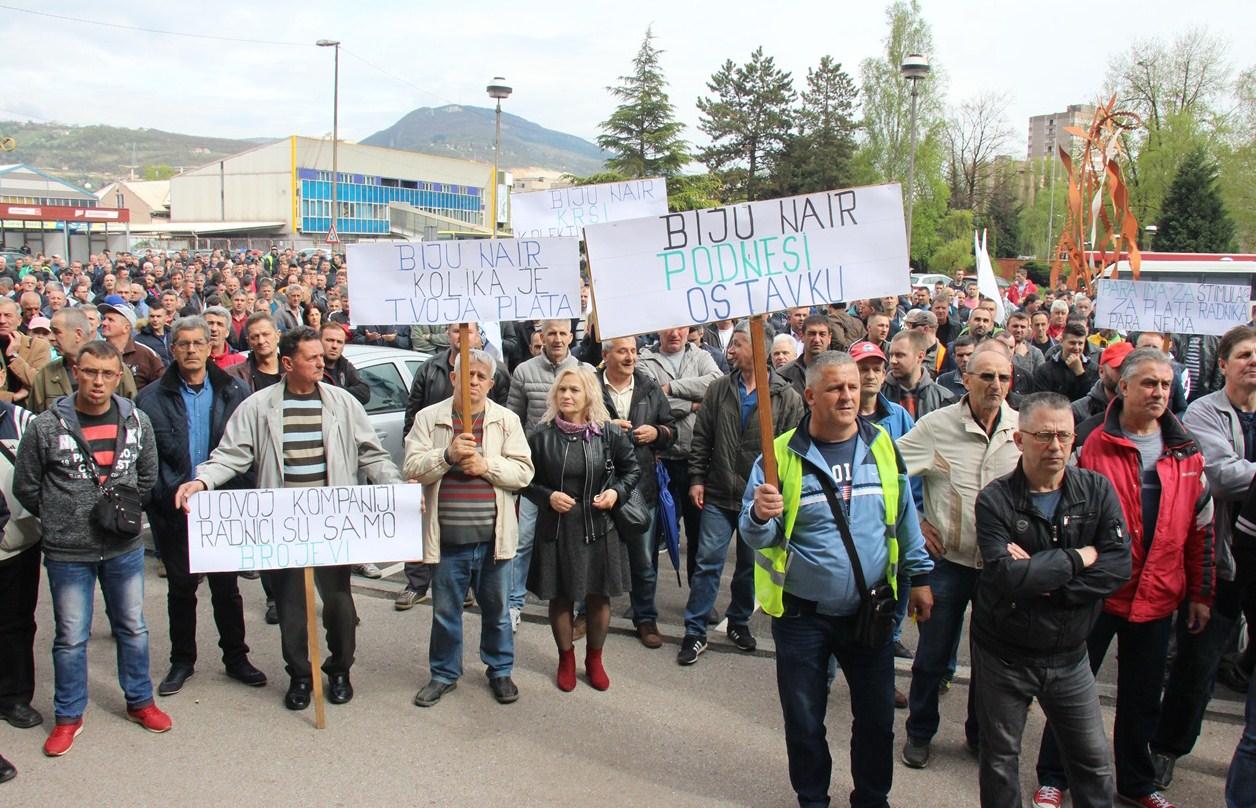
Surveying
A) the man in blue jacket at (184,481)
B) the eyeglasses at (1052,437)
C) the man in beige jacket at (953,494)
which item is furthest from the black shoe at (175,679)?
the eyeglasses at (1052,437)

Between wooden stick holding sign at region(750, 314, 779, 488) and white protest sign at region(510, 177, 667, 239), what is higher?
white protest sign at region(510, 177, 667, 239)

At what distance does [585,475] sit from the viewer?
5363mm

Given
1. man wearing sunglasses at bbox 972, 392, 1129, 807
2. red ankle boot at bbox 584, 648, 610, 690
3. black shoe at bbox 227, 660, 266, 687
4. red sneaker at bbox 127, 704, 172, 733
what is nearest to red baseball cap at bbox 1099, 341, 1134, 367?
man wearing sunglasses at bbox 972, 392, 1129, 807

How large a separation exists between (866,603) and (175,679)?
3.75 metres

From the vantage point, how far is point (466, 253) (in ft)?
17.3

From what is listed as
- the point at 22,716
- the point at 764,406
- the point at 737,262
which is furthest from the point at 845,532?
the point at 22,716

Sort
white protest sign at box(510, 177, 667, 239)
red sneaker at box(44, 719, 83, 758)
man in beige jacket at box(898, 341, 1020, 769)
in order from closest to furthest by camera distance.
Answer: man in beige jacket at box(898, 341, 1020, 769)
red sneaker at box(44, 719, 83, 758)
white protest sign at box(510, 177, 667, 239)

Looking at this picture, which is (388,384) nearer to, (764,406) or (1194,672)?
(764,406)

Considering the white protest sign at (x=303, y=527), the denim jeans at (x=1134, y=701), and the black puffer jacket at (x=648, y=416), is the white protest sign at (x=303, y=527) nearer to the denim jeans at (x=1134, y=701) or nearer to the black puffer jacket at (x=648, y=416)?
the black puffer jacket at (x=648, y=416)

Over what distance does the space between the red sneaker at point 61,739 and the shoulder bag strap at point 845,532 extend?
146 inches

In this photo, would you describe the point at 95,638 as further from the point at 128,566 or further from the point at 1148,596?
the point at 1148,596

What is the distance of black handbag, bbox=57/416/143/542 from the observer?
15.2 ft

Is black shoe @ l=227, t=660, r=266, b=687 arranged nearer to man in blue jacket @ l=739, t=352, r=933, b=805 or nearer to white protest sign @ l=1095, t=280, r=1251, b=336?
man in blue jacket @ l=739, t=352, r=933, b=805

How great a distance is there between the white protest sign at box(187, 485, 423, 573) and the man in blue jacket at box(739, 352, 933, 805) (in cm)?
190
